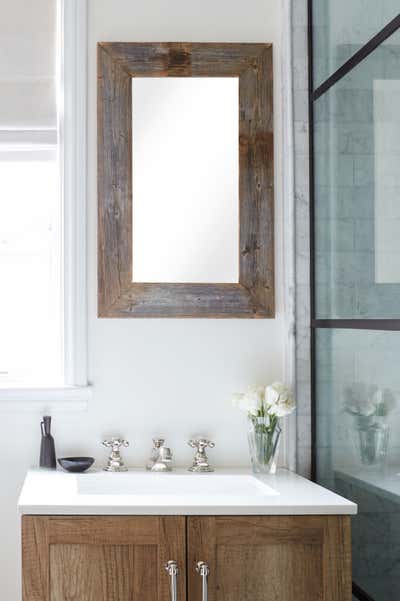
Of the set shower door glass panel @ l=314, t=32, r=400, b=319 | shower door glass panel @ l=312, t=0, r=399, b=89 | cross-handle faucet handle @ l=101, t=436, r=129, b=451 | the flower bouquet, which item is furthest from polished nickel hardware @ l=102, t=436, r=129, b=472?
shower door glass panel @ l=312, t=0, r=399, b=89

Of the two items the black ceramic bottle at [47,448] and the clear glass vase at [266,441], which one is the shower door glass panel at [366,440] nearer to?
the clear glass vase at [266,441]

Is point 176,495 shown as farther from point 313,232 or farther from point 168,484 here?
point 313,232

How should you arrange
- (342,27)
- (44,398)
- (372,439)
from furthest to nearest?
(44,398) < (342,27) < (372,439)

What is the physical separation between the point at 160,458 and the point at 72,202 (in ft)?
2.71

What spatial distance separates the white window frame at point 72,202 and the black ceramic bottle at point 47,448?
0.08 meters

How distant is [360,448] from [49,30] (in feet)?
5.18

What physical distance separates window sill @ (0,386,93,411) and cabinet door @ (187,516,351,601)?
2.38 feet

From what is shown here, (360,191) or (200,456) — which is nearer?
(360,191)

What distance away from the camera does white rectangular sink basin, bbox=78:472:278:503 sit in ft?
7.17

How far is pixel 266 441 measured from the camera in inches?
90.2

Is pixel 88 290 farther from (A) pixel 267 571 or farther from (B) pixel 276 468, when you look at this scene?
(A) pixel 267 571

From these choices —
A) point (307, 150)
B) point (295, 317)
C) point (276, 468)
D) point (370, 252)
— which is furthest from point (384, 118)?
point (276, 468)

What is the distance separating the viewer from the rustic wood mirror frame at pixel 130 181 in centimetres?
242

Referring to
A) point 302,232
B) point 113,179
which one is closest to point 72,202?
point 113,179
